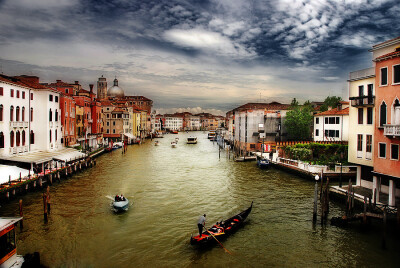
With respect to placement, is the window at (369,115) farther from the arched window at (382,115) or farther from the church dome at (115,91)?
the church dome at (115,91)

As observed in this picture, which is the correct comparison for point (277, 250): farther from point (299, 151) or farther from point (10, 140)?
point (10, 140)

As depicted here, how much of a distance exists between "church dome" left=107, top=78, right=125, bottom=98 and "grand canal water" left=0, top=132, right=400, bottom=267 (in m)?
86.0

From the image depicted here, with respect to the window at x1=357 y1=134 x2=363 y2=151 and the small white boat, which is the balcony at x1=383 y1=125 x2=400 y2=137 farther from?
the small white boat

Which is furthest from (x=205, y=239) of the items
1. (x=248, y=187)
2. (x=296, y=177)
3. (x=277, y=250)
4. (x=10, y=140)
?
(x=10, y=140)

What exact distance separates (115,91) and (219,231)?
10147 centimetres

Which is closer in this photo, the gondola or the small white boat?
the gondola

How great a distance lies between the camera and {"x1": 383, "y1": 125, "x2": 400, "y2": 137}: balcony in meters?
13.8

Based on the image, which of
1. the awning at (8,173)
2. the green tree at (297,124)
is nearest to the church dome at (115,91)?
the green tree at (297,124)

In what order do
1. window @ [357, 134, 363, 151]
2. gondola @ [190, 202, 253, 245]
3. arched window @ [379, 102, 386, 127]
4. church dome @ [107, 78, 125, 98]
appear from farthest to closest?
church dome @ [107, 78, 125, 98]
window @ [357, 134, 363, 151]
arched window @ [379, 102, 386, 127]
gondola @ [190, 202, 253, 245]

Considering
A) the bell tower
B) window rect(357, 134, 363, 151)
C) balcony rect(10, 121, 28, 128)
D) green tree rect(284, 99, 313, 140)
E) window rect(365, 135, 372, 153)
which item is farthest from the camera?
the bell tower

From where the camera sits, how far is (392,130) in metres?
14.0

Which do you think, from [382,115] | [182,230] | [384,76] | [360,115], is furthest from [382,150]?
[182,230]

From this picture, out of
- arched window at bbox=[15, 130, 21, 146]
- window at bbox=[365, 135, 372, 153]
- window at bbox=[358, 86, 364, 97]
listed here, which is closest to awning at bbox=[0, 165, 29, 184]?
arched window at bbox=[15, 130, 21, 146]

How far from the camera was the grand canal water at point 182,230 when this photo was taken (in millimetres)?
11734
